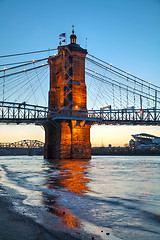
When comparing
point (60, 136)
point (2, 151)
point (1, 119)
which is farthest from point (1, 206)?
point (2, 151)

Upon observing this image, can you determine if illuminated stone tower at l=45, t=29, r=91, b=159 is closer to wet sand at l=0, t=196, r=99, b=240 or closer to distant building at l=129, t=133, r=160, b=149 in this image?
wet sand at l=0, t=196, r=99, b=240

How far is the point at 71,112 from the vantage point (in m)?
48.6

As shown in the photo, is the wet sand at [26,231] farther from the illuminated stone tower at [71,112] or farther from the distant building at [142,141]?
the distant building at [142,141]

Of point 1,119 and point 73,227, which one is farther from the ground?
point 1,119

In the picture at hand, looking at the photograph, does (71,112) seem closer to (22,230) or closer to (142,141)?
(22,230)

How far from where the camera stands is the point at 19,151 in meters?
167

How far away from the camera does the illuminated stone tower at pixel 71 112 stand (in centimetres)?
Answer: 4772

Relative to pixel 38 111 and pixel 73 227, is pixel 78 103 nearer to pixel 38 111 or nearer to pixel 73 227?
pixel 38 111

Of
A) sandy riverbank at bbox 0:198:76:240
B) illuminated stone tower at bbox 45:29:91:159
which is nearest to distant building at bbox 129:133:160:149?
illuminated stone tower at bbox 45:29:91:159

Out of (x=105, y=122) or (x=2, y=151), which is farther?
(x=2, y=151)

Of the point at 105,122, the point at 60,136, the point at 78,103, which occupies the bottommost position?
the point at 60,136

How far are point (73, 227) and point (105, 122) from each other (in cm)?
5549

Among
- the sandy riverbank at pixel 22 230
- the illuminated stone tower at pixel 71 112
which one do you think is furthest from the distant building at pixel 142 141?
the sandy riverbank at pixel 22 230

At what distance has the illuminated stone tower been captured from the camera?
47.7 metres
